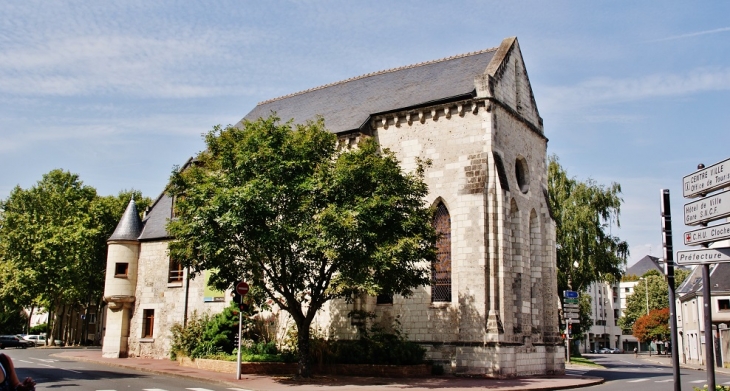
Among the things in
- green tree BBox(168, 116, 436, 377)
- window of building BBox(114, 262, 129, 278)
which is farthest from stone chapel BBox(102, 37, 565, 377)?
green tree BBox(168, 116, 436, 377)

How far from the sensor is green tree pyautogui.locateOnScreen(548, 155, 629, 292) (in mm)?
40188

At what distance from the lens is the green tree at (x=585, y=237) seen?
40.2 metres

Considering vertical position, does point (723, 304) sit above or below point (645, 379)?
above

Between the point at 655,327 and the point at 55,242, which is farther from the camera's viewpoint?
the point at 655,327

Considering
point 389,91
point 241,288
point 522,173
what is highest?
point 389,91

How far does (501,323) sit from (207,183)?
36.6 ft

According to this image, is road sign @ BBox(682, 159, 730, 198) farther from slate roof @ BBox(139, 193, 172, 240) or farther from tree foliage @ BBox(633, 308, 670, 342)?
tree foliage @ BBox(633, 308, 670, 342)

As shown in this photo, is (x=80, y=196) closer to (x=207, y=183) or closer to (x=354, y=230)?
(x=207, y=183)

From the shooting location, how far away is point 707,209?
31.4ft

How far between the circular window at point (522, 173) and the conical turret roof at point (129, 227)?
63.2 feet

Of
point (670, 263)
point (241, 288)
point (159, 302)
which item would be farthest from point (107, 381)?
point (670, 263)

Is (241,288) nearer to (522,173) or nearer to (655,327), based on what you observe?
(522,173)

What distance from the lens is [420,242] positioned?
19891mm

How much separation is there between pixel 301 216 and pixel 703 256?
12.0 metres
